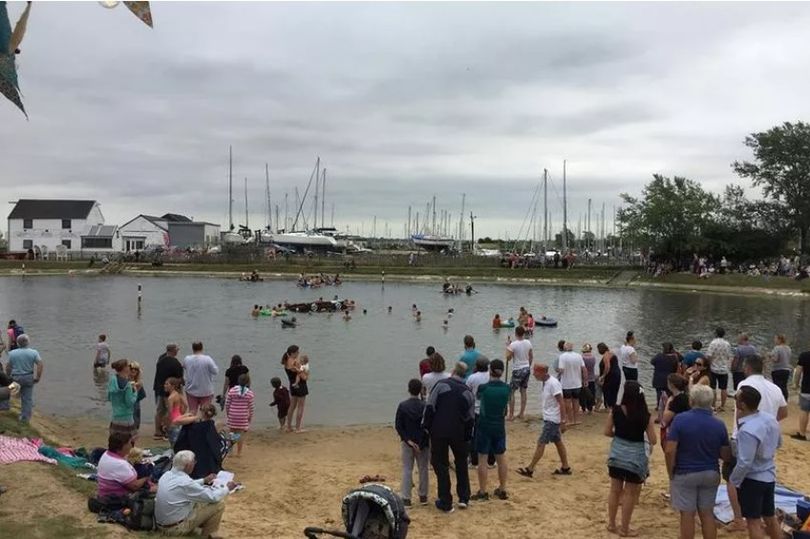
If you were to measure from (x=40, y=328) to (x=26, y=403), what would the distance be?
22.5 metres

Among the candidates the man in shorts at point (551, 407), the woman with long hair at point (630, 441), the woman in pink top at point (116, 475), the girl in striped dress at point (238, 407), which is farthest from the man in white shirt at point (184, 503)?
the man in shorts at point (551, 407)

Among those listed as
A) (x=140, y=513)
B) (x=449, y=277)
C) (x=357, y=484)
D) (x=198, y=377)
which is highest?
(x=449, y=277)

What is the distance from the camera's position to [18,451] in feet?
32.0

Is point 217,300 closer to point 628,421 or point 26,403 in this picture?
point 26,403

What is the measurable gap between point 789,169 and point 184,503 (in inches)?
3247

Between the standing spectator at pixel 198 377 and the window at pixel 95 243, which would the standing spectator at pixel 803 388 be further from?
the window at pixel 95 243

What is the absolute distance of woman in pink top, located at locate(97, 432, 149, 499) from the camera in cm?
786

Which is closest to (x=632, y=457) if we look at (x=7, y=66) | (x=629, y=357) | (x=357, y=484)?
(x=357, y=484)

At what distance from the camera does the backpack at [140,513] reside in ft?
24.7

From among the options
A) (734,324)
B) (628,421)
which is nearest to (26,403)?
(628,421)

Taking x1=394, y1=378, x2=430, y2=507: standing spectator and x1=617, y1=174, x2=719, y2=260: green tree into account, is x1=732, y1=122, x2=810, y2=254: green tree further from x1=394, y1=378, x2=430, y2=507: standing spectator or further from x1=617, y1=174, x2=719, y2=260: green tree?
x1=394, y1=378, x2=430, y2=507: standing spectator

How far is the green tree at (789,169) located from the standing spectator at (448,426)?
78.3 meters

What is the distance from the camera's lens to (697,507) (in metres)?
7.11

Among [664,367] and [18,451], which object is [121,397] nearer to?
[18,451]
